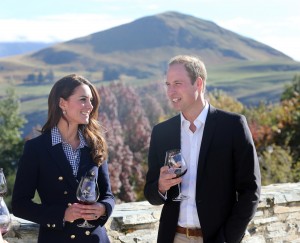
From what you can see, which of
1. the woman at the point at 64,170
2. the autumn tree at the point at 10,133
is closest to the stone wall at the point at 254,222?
the woman at the point at 64,170

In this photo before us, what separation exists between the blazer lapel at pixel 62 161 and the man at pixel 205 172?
494 mm

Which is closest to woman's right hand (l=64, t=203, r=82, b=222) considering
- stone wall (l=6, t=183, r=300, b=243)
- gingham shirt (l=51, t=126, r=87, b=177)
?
gingham shirt (l=51, t=126, r=87, b=177)

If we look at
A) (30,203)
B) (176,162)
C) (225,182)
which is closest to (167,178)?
(176,162)

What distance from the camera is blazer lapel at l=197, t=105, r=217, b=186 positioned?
3635mm

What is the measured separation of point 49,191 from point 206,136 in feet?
3.26

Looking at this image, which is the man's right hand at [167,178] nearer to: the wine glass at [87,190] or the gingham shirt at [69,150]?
the wine glass at [87,190]

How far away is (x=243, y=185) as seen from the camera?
11.9ft

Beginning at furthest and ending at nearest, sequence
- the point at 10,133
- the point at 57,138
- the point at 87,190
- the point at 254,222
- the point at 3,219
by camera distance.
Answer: the point at 10,133
the point at 254,222
the point at 57,138
the point at 87,190
the point at 3,219

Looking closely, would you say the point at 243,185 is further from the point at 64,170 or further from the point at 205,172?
the point at 64,170

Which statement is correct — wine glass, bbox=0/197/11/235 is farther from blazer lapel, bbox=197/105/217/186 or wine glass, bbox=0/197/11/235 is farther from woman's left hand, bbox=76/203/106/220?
blazer lapel, bbox=197/105/217/186

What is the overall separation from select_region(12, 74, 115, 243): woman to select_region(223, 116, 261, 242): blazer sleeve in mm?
747

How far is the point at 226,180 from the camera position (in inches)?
143

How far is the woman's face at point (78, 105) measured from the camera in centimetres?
363

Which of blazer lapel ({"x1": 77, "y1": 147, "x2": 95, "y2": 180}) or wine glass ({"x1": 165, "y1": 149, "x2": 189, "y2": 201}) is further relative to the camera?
blazer lapel ({"x1": 77, "y1": 147, "x2": 95, "y2": 180})
